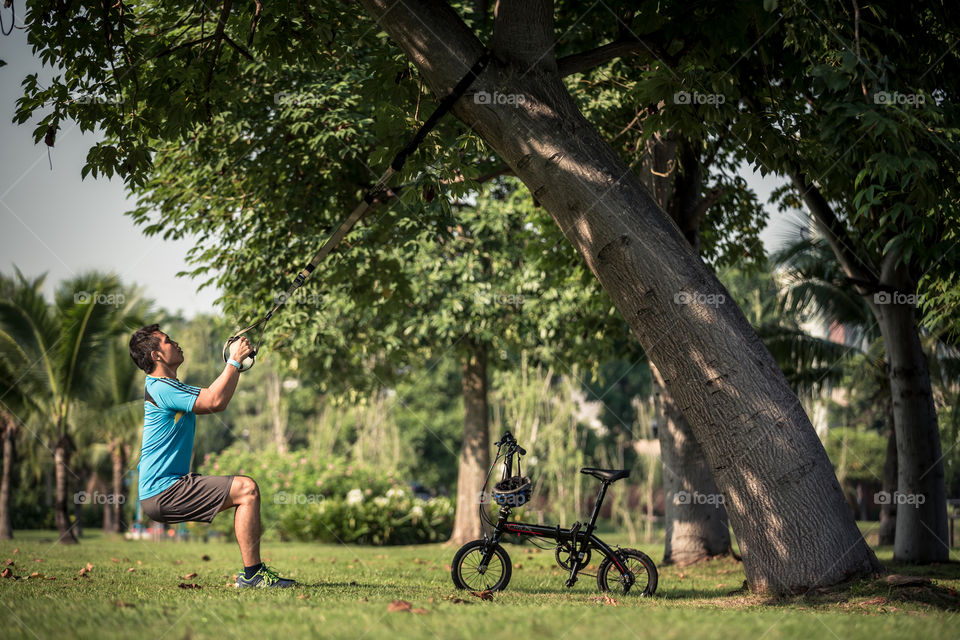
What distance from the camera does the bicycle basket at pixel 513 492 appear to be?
6.48 meters

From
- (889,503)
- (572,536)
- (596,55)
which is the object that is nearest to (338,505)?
(889,503)

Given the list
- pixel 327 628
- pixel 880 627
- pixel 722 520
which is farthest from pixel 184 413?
pixel 722 520

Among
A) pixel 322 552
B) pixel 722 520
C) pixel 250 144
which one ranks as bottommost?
pixel 322 552

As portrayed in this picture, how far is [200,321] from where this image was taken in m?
47.4

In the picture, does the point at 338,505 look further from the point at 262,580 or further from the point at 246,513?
the point at 246,513

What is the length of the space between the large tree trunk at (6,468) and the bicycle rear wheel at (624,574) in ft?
60.9

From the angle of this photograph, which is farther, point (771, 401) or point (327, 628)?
point (771, 401)

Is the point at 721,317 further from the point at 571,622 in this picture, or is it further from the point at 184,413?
the point at 184,413

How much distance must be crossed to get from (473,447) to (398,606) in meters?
13.6

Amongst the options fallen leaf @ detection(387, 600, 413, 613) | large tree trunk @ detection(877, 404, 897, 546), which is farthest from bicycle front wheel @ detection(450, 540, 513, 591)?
large tree trunk @ detection(877, 404, 897, 546)

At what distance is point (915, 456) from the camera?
10734 millimetres

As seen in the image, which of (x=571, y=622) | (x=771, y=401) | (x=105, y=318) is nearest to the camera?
(x=571, y=622)

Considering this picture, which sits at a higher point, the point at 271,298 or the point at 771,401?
the point at 271,298

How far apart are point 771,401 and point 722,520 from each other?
5.94 m
